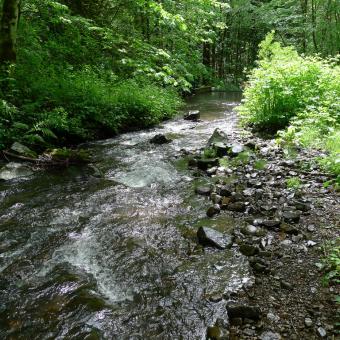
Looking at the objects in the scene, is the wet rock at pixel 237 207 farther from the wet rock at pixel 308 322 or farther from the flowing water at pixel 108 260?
the wet rock at pixel 308 322

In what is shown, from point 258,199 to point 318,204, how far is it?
40.4 inches

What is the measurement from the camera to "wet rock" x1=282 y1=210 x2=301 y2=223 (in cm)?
545

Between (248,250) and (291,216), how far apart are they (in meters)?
1.15

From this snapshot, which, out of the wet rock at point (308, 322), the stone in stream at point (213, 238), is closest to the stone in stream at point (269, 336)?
the wet rock at point (308, 322)

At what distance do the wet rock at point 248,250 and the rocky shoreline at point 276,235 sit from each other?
1 centimetres

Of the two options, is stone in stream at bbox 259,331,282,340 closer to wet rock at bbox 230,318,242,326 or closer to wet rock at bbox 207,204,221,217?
wet rock at bbox 230,318,242,326

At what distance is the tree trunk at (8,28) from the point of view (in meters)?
10.0

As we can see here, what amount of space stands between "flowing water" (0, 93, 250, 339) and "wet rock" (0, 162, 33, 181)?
0.20 metres

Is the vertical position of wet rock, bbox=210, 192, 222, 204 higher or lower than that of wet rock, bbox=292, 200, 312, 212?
lower

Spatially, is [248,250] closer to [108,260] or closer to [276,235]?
[276,235]

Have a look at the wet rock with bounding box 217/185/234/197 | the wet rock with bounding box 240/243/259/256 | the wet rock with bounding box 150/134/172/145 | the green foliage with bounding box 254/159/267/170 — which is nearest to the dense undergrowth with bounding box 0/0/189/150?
the wet rock with bounding box 150/134/172/145

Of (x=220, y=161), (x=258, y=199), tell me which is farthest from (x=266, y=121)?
(x=258, y=199)

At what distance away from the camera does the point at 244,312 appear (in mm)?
3605

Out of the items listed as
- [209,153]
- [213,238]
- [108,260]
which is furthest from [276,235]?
[209,153]
